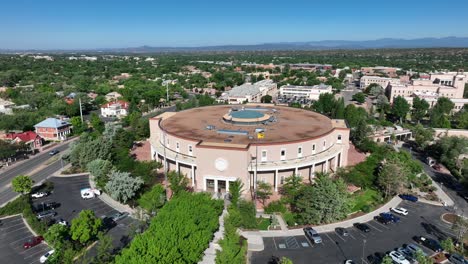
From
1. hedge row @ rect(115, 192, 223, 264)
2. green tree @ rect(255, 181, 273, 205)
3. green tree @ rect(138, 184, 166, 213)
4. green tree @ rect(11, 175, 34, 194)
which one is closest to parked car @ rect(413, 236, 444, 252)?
green tree @ rect(255, 181, 273, 205)

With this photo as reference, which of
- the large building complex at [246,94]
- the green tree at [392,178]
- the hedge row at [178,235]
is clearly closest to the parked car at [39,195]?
the hedge row at [178,235]

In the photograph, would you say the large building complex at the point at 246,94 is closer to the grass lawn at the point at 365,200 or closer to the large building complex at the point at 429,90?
the large building complex at the point at 429,90

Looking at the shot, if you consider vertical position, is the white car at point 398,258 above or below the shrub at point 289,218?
above

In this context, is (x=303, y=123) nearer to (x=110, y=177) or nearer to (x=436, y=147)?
(x=436, y=147)

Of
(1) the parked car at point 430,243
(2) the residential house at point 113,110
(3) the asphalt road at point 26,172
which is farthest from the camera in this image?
(2) the residential house at point 113,110

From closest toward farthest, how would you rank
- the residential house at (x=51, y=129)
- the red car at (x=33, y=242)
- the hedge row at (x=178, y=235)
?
the hedge row at (x=178, y=235), the red car at (x=33, y=242), the residential house at (x=51, y=129)

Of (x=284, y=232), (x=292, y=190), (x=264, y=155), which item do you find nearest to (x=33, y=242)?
(x=284, y=232)

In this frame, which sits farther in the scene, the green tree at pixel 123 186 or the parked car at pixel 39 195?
the parked car at pixel 39 195
